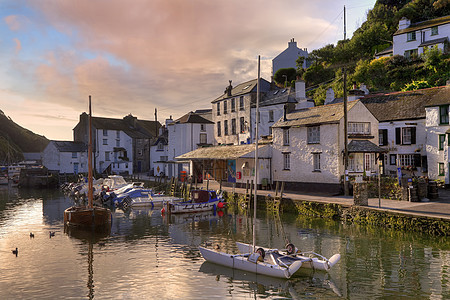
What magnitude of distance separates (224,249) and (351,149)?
1717cm

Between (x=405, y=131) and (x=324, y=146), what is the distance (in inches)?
421

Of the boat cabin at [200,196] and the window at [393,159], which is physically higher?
the window at [393,159]

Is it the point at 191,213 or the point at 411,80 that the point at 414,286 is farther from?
the point at 411,80

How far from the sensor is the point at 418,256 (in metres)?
18.1

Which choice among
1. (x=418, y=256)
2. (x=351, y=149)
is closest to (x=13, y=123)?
(x=351, y=149)

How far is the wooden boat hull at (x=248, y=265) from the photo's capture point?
1555 cm

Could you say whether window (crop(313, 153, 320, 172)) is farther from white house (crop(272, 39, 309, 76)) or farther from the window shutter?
white house (crop(272, 39, 309, 76))

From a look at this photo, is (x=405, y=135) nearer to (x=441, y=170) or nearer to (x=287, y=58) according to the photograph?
(x=441, y=170)

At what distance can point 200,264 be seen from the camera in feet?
58.8

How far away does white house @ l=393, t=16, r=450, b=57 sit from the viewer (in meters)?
53.9

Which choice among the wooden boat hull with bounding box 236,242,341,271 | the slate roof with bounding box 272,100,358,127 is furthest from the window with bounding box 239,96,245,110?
the wooden boat hull with bounding box 236,242,341,271

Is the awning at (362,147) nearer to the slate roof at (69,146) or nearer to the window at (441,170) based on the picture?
the window at (441,170)

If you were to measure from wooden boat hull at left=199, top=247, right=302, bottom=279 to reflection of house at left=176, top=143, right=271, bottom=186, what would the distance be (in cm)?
2240

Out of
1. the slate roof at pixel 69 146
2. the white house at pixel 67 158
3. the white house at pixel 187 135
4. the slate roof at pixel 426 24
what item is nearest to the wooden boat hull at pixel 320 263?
the white house at pixel 187 135
